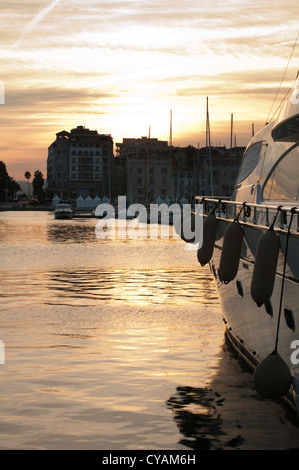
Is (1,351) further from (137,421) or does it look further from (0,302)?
(0,302)

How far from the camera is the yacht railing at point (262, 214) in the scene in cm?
773

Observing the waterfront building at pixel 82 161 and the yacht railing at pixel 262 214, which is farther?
the waterfront building at pixel 82 161

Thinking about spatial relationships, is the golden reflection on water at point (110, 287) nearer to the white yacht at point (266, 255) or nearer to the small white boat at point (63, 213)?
the white yacht at point (266, 255)

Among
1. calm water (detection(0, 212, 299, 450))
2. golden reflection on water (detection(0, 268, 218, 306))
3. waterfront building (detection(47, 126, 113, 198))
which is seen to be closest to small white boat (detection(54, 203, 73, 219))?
golden reflection on water (detection(0, 268, 218, 306))

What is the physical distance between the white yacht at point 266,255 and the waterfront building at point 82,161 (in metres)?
172

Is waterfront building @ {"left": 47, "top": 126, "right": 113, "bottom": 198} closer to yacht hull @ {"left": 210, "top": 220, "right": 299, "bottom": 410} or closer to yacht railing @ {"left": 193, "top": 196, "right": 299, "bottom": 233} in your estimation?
yacht hull @ {"left": 210, "top": 220, "right": 299, "bottom": 410}

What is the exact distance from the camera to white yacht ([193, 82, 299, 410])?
778 cm

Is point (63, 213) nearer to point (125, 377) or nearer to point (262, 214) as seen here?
point (125, 377)

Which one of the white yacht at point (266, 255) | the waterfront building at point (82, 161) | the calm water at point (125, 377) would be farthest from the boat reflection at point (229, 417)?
the waterfront building at point (82, 161)

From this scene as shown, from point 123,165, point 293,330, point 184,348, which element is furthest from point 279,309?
point 123,165

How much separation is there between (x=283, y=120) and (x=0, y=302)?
32.4 feet

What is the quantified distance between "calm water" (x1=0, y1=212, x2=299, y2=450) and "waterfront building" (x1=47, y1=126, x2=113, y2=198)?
166130 mm

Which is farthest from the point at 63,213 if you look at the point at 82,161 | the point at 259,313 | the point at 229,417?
the point at 82,161

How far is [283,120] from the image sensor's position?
9.91 metres
